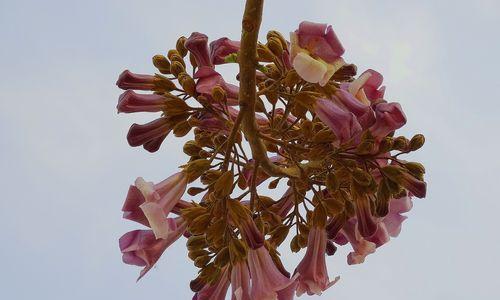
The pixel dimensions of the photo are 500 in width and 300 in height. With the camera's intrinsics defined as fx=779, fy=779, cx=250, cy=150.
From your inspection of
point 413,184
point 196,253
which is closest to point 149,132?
point 196,253

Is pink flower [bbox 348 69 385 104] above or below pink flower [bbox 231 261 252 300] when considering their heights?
above

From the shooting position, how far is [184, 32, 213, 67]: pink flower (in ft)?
10.7

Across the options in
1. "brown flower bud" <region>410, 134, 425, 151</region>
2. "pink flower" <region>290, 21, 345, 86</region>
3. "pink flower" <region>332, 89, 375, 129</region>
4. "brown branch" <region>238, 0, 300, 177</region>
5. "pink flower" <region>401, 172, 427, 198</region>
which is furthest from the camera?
"brown flower bud" <region>410, 134, 425, 151</region>

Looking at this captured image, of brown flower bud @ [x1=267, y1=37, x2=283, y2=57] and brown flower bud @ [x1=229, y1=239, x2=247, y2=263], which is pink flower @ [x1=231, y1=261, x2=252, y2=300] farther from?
brown flower bud @ [x1=267, y1=37, x2=283, y2=57]

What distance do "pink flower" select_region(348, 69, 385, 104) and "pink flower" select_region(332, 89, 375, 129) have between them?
0.15 feet

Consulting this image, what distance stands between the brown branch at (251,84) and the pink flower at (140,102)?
47 cm

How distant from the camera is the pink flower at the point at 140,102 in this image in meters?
3.28

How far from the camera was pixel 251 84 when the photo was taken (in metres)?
2.83

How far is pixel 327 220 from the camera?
3455 mm

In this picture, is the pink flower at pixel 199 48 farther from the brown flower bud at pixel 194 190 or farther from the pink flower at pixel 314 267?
the pink flower at pixel 314 267

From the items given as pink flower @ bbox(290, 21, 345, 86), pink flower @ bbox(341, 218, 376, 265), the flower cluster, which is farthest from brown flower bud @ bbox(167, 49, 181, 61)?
pink flower @ bbox(341, 218, 376, 265)

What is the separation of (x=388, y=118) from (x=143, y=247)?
111cm

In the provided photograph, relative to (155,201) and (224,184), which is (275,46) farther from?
(155,201)

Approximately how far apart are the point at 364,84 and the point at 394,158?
0.33 m
